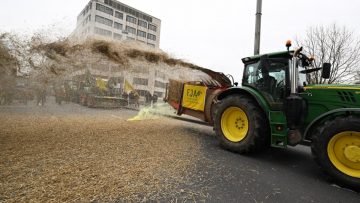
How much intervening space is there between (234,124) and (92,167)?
340 centimetres

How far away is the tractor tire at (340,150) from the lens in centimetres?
352

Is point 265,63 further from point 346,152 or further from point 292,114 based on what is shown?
point 346,152

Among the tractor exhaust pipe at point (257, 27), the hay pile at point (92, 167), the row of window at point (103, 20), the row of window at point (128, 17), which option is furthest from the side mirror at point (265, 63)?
the row of window at point (128, 17)

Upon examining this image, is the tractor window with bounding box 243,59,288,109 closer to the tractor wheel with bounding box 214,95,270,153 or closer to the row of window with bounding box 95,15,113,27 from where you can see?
the tractor wheel with bounding box 214,95,270,153

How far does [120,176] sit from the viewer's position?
11.5 ft

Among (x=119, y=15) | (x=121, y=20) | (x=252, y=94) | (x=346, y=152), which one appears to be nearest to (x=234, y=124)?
(x=252, y=94)

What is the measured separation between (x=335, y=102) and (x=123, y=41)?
5938 millimetres

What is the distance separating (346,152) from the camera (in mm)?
3588

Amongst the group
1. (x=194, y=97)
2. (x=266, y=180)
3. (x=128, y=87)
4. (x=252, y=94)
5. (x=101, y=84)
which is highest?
(x=101, y=84)

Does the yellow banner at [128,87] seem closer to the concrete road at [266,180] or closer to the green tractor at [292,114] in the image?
the green tractor at [292,114]

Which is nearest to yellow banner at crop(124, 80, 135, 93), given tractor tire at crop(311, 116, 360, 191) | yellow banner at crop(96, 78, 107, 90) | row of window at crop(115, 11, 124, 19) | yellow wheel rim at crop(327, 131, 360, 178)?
yellow banner at crop(96, 78, 107, 90)

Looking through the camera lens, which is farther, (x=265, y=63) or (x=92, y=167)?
(x=265, y=63)

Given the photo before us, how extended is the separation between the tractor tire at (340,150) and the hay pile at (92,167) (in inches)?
86.3

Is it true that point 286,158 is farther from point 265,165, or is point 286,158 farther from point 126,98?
point 126,98
